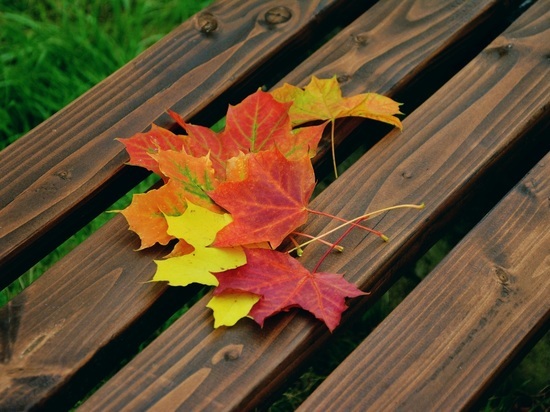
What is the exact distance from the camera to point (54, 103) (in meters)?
2.29

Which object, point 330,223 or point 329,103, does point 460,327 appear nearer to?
point 330,223

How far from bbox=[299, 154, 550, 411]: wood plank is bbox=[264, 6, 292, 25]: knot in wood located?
0.73 meters

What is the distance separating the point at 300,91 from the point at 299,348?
1.95 ft

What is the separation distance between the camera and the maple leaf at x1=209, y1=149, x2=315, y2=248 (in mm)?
1225

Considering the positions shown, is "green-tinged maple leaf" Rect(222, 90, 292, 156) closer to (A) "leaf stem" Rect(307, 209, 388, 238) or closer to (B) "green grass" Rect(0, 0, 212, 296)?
(A) "leaf stem" Rect(307, 209, 388, 238)

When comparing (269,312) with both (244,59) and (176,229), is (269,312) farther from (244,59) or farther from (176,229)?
(244,59)

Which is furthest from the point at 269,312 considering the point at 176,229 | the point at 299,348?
the point at 176,229

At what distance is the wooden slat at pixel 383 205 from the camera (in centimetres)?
114

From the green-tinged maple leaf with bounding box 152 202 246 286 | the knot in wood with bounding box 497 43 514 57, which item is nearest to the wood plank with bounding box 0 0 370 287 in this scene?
the green-tinged maple leaf with bounding box 152 202 246 286

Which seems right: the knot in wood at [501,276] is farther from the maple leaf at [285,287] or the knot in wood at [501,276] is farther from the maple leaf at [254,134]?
the maple leaf at [254,134]

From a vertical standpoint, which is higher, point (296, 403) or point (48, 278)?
point (48, 278)

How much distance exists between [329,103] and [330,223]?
0.30 meters

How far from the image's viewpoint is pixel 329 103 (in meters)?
1.49

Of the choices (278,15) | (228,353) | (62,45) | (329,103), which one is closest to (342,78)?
(329,103)
